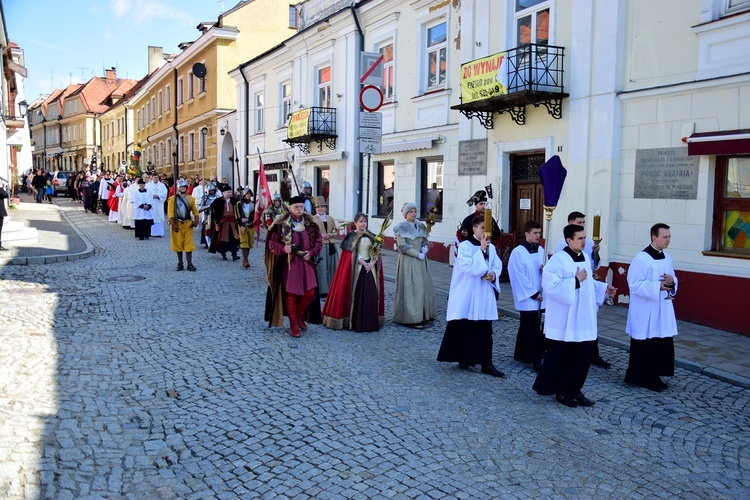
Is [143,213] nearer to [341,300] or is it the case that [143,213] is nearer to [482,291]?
[341,300]

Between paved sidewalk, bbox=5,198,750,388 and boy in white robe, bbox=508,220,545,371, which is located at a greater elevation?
boy in white robe, bbox=508,220,545,371

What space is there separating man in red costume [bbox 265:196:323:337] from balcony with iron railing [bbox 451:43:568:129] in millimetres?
5054

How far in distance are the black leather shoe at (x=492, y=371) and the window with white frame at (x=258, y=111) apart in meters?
21.9

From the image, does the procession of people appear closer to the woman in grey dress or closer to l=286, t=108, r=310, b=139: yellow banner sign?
the woman in grey dress

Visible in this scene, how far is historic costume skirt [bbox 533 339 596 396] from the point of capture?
5844mm

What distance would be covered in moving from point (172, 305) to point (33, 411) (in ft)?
15.0

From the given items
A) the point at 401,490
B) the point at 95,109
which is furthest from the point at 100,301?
the point at 95,109

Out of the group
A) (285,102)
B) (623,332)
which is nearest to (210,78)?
(285,102)

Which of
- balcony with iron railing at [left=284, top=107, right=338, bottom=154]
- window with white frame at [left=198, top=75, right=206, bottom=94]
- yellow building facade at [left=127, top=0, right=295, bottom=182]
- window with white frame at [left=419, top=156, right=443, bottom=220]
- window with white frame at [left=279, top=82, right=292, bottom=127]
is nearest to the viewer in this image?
window with white frame at [left=419, top=156, right=443, bottom=220]

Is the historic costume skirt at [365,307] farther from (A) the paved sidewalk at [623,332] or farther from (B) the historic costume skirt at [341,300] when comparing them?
(A) the paved sidewalk at [623,332]

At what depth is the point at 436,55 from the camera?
52.4 ft

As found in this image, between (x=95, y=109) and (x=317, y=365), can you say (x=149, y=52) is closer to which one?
(x=95, y=109)

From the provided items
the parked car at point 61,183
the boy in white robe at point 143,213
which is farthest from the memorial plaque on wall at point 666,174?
the parked car at point 61,183

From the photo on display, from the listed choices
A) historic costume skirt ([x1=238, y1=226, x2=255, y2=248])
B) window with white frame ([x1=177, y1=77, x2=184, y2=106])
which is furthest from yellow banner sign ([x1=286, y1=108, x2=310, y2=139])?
window with white frame ([x1=177, y1=77, x2=184, y2=106])
